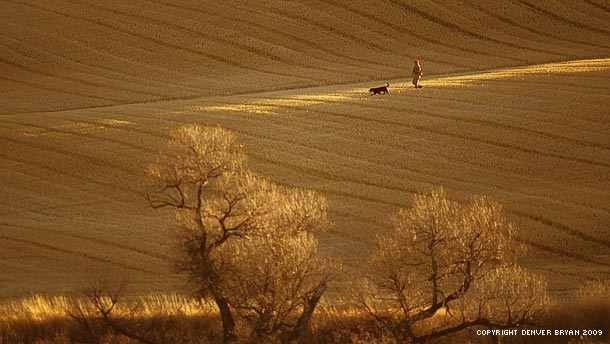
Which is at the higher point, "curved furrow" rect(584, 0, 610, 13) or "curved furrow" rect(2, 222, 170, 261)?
"curved furrow" rect(584, 0, 610, 13)

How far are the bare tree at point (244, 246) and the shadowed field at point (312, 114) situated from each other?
4.01 m

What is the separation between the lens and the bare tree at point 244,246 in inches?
570

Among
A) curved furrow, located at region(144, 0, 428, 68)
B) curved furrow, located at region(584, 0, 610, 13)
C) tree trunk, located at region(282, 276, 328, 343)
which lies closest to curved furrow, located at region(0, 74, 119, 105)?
curved furrow, located at region(144, 0, 428, 68)

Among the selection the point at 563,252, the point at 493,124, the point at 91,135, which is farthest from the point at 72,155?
the point at 563,252

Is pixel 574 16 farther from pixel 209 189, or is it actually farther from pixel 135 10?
pixel 209 189

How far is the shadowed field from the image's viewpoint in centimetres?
2233

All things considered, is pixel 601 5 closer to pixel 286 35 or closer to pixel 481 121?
pixel 286 35

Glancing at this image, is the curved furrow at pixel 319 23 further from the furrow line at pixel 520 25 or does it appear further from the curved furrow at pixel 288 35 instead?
the furrow line at pixel 520 25

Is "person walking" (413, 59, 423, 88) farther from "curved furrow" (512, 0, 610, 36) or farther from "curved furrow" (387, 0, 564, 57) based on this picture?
"curved furrow" (512, 0, 610, 36)

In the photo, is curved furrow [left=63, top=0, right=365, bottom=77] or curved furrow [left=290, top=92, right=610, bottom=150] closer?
curved furrow [left=290, top=92, right=610, bottom=150]

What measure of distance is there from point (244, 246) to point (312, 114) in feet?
61.0

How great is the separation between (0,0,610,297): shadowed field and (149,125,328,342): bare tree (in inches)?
158

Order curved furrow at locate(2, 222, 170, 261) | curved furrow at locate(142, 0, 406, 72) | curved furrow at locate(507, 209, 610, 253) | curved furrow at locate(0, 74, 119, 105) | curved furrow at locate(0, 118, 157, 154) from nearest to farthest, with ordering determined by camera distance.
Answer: curved furrow at locate(2, 222, 170, 261)
curved furrow at locate(507, 209, 610, 253)
curved furrow at locate(0, 118, 157, 154)
curved furrow at locate(0, 74, 119, 105)
curved furrow at locate(142, 0, 406, 72)

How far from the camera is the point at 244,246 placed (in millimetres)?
14703
